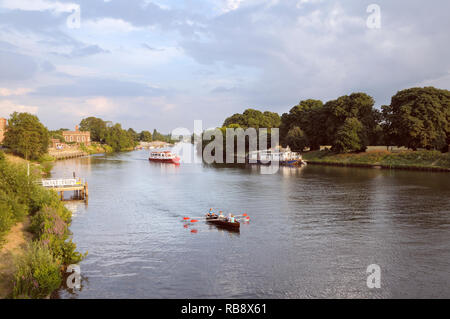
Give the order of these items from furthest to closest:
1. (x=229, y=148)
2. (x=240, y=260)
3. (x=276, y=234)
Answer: (x=229, y=148) < (x=276, y=234) < (x=240, y=260)

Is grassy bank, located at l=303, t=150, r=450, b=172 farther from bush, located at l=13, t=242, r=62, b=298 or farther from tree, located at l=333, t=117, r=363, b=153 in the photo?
bush, located at l=13, t=242, r=62, b=298

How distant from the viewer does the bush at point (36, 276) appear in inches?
771

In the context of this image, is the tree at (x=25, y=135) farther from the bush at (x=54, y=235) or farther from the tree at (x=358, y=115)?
the tree at (x=358, y=115)

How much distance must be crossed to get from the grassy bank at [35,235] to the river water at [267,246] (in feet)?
6.30

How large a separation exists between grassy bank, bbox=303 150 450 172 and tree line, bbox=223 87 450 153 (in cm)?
301

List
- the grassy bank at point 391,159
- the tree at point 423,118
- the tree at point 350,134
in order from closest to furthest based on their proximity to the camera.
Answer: the grassy bank at point 391,159 < the tree at point 423,118 < the tree at point 350,134

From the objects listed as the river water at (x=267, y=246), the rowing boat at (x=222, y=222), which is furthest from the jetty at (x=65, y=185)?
the rowing boat at (x=222, y=222)

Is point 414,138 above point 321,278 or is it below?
above

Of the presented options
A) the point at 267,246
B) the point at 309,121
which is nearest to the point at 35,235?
the point at 267,246

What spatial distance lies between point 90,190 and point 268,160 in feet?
255

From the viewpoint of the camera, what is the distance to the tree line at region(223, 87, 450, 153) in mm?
100375

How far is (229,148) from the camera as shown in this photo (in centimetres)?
16050
